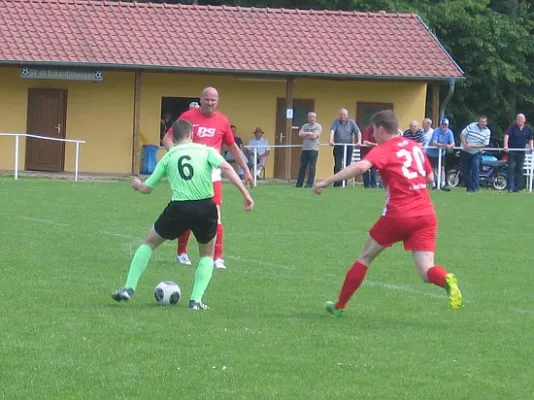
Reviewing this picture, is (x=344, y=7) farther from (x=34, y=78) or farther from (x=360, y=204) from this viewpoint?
(x=360, y=204)

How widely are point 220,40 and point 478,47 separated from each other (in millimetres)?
11348

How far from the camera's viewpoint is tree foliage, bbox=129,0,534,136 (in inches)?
1658

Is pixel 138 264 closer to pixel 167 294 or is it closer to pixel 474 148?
pixel 167 294

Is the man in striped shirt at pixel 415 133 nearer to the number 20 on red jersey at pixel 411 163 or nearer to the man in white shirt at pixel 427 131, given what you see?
the man in white shirt at pixel 427 131

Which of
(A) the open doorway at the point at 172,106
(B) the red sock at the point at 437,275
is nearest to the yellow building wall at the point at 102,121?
(A) the open doorway at the point at 172,106

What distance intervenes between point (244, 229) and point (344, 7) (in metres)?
26.3

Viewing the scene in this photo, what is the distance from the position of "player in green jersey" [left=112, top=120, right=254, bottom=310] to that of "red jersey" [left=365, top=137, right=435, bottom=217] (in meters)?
1.24

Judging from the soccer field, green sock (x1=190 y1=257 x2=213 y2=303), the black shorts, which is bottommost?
the soccer field

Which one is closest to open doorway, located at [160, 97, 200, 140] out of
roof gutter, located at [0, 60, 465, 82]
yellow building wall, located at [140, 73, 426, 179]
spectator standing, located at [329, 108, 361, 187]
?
yellow building wall, located at [140, 73, 426, 179]

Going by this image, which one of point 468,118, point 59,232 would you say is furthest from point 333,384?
point 468,118

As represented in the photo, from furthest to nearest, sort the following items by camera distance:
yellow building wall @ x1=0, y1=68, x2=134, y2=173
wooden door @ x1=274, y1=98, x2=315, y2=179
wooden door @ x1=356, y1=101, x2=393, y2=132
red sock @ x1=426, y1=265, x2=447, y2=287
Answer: wooden door @ x1=356, y1=101, x2=393, y2=132, wooden door @ x1=274, y1=98, x2=315, y2=179, yellow building wall @ x1=0, y1=68, x2=134, y2=173, red sock @ x1=426, y1=265, x2=447, y2=287

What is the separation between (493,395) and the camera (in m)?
7.23

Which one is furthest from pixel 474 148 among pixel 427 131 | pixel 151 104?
pixel 151 104

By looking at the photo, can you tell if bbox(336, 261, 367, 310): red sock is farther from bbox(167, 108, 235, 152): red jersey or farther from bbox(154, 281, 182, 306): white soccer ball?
bbox(167, 108, 235, 152): red jersey
